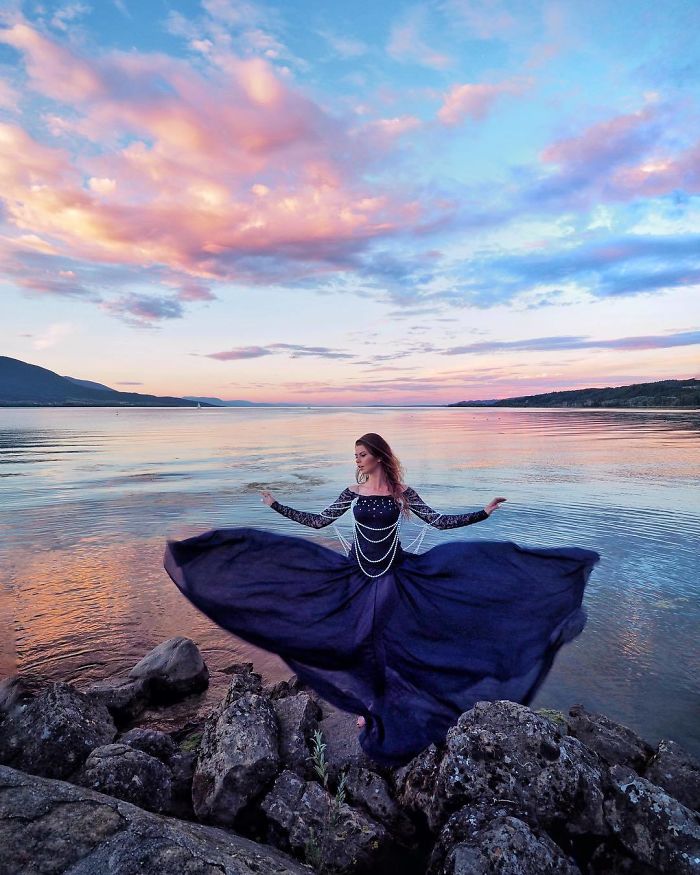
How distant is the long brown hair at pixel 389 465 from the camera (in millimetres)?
5887

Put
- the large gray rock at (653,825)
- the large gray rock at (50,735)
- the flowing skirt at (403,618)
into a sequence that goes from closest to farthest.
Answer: the large gray rock at (653,825)
the large gray rock at (50,735)
the flowing skirt at (403,618)

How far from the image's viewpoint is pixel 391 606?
5562 mm

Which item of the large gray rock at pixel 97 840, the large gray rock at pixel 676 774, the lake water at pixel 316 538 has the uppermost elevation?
the large gray rock at pixel 97 840

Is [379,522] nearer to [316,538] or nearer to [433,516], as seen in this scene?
[433,516]

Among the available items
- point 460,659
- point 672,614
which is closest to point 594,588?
point 672,614

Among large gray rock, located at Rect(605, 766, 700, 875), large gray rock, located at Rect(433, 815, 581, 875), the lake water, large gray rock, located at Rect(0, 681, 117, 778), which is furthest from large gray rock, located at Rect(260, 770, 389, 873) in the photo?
the lake water

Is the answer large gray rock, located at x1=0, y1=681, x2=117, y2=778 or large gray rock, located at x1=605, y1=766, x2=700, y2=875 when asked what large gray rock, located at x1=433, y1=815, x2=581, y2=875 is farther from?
large gray rock, located at x1=0, y1=681, x2=117, y2=778

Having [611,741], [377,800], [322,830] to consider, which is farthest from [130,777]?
[611,741]

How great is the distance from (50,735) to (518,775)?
393 centimetres

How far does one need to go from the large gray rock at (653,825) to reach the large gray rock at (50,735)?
432 centimetres

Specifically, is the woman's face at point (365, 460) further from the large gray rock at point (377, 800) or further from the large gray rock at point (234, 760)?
the large gray rock at point (377, 800)

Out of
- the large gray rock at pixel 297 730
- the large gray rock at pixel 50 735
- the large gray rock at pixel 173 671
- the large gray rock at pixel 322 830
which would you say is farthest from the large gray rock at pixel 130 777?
the large gray rock at pixel 173 671

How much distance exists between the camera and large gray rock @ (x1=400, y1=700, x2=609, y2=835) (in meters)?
3.80

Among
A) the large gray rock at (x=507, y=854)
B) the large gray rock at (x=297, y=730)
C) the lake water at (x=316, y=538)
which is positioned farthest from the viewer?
the lake water at (x=316, y=538)
